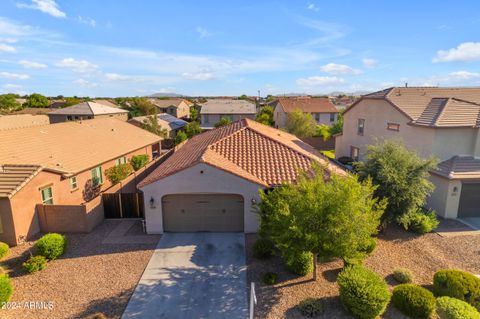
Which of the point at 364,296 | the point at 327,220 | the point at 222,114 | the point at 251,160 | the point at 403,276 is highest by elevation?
the point at 222,114

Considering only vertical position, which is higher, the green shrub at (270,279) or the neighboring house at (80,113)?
the neighboring house at (80,113)

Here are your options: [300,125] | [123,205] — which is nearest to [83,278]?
[123,205]

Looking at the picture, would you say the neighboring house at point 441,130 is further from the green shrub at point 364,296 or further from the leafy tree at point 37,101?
the leafy tree at point 37,101

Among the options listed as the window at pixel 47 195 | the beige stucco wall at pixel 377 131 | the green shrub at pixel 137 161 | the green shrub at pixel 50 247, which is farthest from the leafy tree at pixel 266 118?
the green shrub at pixel 50 247

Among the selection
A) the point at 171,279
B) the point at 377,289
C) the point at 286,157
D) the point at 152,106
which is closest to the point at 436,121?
the point at 286,157

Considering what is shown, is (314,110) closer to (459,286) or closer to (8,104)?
(459,286)
